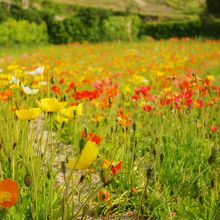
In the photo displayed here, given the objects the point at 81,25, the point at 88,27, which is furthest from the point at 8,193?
the point at 88,27

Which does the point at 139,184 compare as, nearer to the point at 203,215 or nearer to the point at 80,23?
the point at 203,215

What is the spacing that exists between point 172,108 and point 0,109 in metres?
1.50

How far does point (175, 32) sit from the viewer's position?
1117 inches

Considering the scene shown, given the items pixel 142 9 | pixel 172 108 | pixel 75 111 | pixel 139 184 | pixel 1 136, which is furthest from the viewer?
pixel 142 9

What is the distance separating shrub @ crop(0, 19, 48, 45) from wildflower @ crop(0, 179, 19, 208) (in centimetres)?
1859

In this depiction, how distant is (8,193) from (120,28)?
2452cm

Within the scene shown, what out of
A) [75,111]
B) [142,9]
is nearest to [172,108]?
[75,111]

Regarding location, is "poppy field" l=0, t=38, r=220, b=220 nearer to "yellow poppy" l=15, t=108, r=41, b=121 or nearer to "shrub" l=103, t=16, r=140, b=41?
"yellow poppy" l=15, t=108, r=41, b=121

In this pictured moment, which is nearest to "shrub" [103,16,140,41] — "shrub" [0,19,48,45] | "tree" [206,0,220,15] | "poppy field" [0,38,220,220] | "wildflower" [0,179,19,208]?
"shrub" [0,19,48,45]

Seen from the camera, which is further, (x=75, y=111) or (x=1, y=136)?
(x=1, y=136)

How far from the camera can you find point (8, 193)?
5.55ft

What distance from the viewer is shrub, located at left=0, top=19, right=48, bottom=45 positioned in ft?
65.3

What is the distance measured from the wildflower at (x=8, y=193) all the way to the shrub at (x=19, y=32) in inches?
732

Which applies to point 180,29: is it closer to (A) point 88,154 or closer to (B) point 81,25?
(B) point 81,25
